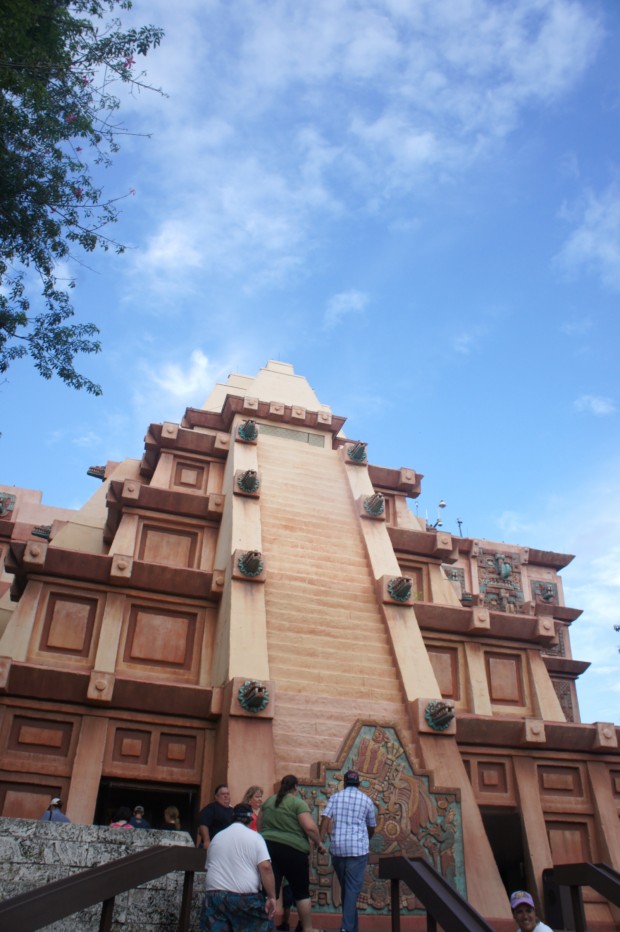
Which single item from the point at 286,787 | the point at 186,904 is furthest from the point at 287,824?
the point at 186,904

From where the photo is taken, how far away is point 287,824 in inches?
245

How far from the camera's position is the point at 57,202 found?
8.91 meters

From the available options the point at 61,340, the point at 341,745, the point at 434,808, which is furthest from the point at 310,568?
the point at 61,340

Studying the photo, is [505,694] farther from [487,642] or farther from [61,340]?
[61,340]

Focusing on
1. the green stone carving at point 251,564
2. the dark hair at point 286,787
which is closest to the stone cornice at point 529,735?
the green stone carving at point 251,564

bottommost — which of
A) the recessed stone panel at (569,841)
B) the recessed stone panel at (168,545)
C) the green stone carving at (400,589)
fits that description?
the recessed stone panel at (569,841)

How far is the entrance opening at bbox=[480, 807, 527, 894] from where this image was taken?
11.7 metres

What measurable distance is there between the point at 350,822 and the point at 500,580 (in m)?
15.3

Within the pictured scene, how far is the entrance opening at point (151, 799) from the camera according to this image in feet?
32.6

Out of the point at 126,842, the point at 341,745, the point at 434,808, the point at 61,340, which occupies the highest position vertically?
the point at 61,340

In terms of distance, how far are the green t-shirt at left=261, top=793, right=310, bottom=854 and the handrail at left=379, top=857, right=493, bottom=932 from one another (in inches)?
42.2

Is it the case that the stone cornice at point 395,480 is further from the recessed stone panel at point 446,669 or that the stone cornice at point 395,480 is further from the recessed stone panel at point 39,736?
the recessed stone panel at point 39,736

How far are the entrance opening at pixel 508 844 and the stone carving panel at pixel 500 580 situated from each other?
8.16 meters

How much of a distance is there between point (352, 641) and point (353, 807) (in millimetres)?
4525
